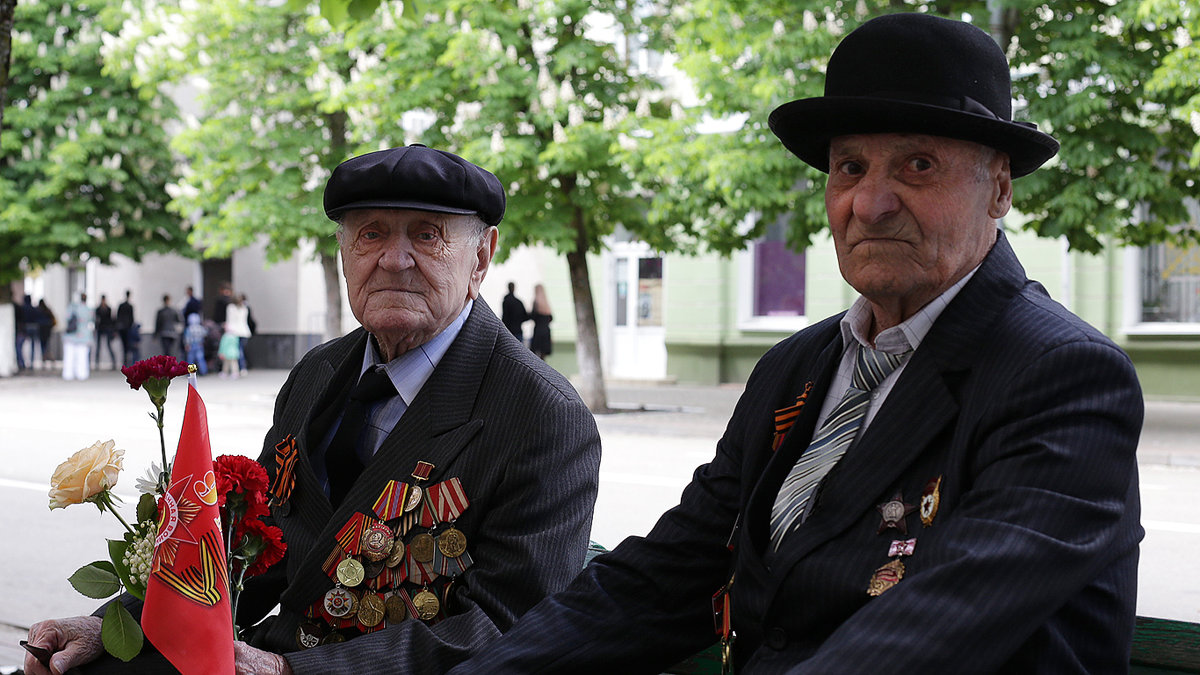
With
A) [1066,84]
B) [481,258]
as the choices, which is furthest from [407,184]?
[1066,84]

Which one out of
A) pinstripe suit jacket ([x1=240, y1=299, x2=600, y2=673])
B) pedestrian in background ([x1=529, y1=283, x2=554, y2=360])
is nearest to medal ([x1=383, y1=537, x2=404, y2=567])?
pinstripe suit jacket ([x1=240, y1=299, x2=600, y2=673])

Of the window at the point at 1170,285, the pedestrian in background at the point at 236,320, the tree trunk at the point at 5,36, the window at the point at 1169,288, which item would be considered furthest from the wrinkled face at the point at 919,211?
the pedestrian in background at the point at 236,320

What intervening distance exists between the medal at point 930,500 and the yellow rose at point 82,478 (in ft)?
4.47

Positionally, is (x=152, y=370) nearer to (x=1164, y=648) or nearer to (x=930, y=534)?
(x=930, y=534)

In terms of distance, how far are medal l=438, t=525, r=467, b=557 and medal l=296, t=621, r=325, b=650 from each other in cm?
36

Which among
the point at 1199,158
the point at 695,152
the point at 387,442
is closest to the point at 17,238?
the point at 695,152

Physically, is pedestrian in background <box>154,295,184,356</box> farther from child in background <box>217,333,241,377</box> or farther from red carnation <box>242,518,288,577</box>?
red carnation <box>242,518,288,577</box>

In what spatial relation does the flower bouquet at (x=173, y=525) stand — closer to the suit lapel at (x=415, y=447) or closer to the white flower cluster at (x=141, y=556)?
the white flower cluster at (x=141, y=556)

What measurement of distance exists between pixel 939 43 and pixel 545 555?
121 centimetres

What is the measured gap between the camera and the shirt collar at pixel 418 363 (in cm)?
276

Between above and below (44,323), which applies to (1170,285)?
above

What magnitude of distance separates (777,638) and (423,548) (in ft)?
2.73

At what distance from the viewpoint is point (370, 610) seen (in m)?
2.54

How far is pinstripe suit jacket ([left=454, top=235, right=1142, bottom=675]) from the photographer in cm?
159
